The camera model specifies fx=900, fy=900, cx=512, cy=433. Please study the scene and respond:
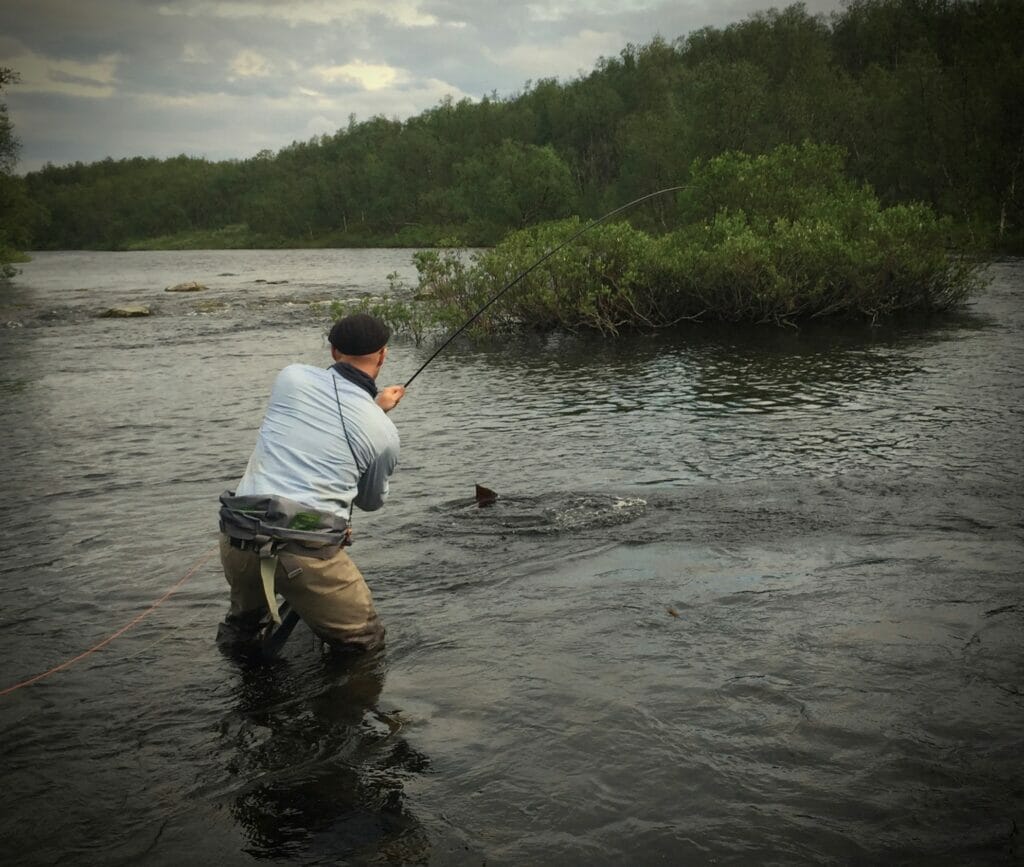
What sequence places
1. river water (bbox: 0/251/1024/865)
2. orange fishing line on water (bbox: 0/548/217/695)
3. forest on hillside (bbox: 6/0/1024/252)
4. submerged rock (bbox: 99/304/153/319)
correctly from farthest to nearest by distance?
forest on hillside (bbox: 6/0/1024/252) → submerged rock (bbox: 99/304/153/319) → orange fishing line on water (bbox: 0/548/217/695) → river water (bbox: 0/251/1024/865)

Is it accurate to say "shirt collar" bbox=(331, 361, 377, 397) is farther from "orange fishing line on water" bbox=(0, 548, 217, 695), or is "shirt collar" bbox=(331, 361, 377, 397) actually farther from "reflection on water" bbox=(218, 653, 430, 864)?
"orange fishing line on water" bbox=(0, 548, 217, 695)

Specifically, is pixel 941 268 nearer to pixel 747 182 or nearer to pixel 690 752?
pixel 747 182

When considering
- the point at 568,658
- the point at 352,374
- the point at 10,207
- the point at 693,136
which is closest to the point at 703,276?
the point at 568,658

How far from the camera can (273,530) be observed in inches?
204

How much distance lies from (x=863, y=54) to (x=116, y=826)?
9270 cm

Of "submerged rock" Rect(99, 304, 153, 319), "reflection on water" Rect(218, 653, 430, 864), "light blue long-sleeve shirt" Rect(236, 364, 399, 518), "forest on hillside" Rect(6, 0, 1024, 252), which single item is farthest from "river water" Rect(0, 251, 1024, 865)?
"submerged rock" Rect(99, 304, 153, 319)

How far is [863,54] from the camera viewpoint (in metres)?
82.4

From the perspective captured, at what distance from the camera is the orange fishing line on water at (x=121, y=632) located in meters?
5.89

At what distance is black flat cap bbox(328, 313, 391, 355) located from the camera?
5.55 meters

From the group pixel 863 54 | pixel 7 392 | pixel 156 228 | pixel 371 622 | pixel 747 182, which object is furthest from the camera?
pixel 156 228

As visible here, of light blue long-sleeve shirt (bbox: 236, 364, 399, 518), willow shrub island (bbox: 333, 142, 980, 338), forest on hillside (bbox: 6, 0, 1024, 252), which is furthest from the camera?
forest on hillside (bbox: 6, 0, 1024, 252)

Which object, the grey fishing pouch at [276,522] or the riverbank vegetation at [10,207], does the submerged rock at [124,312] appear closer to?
the riverbank vegetation at [10,207]

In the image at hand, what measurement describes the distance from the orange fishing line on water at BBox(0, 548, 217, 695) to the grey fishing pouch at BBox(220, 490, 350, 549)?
72.8 inches

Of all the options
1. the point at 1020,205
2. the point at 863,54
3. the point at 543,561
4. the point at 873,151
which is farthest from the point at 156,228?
the point at 543,561
